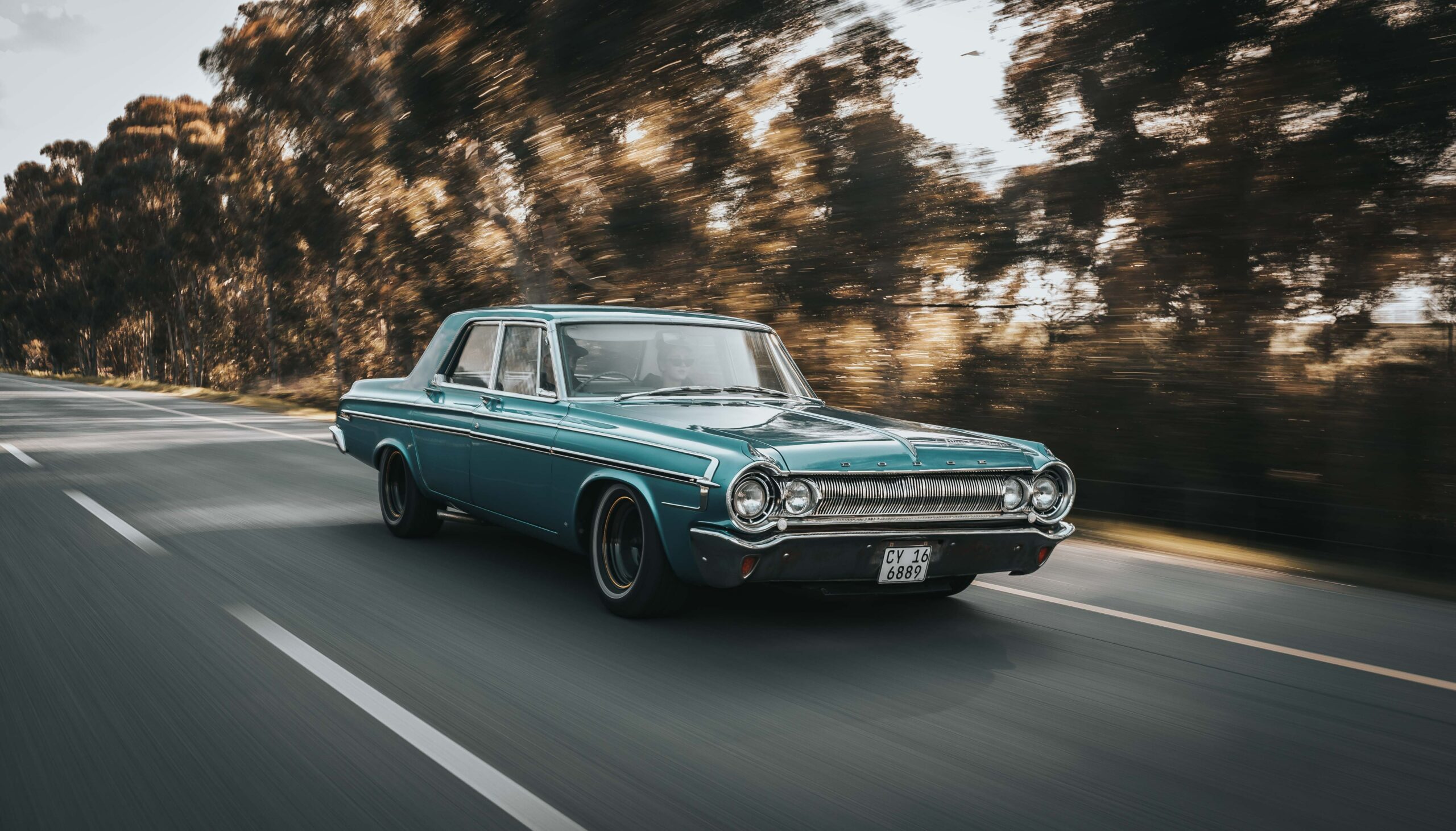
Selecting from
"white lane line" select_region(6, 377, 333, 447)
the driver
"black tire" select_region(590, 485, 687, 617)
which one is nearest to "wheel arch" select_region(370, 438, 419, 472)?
the driver

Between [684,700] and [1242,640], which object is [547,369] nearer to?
[684,700]

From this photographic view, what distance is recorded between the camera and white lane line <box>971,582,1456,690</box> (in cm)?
497

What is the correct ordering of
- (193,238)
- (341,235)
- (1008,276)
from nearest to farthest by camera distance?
(1008,276) < (341,235) < (193,238)

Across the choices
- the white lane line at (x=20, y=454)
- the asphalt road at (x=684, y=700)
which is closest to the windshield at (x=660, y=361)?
the asphalt road at (x=684, y=700)

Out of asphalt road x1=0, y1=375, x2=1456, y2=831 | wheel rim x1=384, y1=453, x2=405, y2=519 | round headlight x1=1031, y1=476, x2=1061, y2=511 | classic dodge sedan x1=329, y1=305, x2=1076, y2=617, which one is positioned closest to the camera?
asphalt road x1=0, y1=375, x2=1456, y2=831

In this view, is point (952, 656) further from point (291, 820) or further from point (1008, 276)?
point (1008, 276)

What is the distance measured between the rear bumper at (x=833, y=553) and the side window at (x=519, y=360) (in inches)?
80.2

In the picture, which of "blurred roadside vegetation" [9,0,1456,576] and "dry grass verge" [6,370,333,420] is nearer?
"blurred roadside vegetation" [9,0,1456,576]

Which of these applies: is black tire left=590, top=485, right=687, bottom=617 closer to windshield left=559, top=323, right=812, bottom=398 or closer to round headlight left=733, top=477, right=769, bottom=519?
round headlight left=733, top=477, right=769, bottom=519

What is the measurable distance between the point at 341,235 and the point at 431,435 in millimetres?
29246

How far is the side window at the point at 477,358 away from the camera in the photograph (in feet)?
23.7

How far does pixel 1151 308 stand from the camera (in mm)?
10656

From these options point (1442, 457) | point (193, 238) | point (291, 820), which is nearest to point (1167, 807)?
point (291, 820)

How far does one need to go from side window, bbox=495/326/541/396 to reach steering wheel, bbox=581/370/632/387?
38 cm
